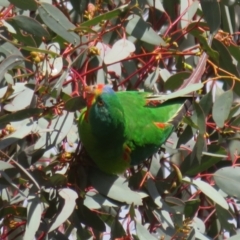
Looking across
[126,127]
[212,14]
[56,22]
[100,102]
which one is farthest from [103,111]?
[212,14]

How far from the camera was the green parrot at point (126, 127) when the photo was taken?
184 cm

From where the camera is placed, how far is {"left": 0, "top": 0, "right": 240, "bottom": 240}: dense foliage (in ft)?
5.77

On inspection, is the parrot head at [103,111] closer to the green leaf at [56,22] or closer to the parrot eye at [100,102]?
the parrot eye at [100,102]

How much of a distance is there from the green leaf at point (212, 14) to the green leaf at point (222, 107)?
0.65ft

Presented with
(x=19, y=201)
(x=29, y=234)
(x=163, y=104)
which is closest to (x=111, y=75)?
(x=163, y=104)

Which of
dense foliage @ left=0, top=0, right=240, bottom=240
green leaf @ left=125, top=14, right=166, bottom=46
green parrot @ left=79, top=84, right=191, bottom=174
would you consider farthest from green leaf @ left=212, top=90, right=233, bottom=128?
green leaf @ left=125, top=14, right=166, bottom=46

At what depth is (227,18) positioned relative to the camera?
2.18 meters

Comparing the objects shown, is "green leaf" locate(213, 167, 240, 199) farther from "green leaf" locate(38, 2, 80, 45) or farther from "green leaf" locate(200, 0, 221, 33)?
"green leaf" locate(38, 2, 80, 45)

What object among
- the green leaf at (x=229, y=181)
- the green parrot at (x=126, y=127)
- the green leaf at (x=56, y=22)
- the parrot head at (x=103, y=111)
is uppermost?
the green leaf at (x=56, y=22)

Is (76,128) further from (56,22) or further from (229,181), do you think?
(229,181)

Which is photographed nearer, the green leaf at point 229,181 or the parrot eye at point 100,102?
the parrot eye at point 100,102

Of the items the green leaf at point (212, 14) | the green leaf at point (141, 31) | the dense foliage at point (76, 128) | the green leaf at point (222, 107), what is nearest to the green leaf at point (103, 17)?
the dense foliage at point (76, 128)

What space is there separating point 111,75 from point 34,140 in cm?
34

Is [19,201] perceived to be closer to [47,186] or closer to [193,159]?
[47,186]
